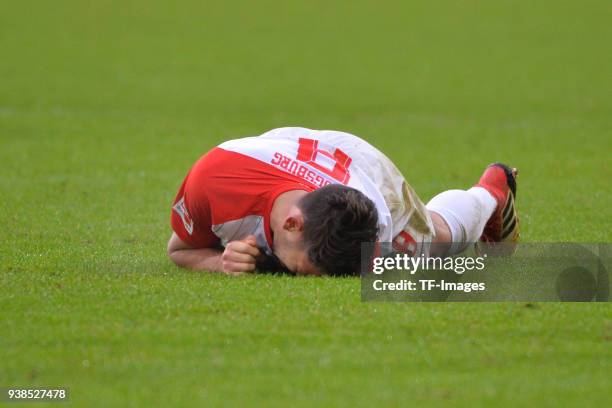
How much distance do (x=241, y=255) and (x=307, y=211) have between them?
1.76 feet

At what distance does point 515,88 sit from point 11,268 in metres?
17.8

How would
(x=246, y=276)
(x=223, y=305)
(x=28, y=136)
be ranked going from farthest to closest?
(x=28, y=136), (x=246, y=276), (x=223, y=305)

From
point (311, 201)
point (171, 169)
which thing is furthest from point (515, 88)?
point (311, 201)

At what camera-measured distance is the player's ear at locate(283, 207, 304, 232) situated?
6957mm

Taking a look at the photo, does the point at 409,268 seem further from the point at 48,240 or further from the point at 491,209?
the point at 48,240

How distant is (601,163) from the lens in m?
14.5

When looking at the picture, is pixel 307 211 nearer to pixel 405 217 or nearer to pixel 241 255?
pixel 241 255

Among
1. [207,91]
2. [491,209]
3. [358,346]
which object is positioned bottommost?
[358,346]

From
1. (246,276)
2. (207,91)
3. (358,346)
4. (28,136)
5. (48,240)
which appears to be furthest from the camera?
(207,91)

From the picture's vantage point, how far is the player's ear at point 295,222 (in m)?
6.96

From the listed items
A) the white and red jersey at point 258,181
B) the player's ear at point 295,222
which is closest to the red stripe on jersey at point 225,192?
the white and red jersey at point 258,181

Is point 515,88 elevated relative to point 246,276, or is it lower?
elevated

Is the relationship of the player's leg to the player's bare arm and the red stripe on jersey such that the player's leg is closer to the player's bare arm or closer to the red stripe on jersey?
the red stripe on jersey

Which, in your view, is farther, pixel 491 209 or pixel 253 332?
pixel 491 209
